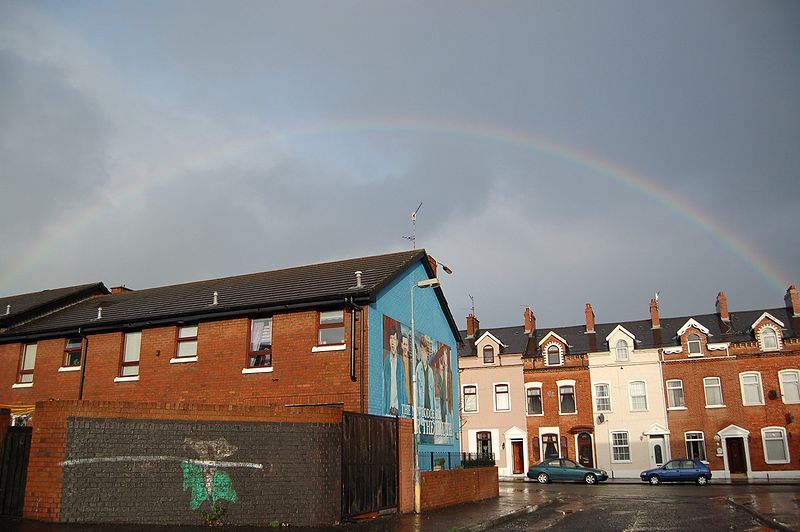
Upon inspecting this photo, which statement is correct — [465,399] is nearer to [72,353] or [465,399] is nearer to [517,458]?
[517,458]

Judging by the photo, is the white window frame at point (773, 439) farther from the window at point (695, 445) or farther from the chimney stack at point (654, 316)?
the chimney stack at point (654, 316)

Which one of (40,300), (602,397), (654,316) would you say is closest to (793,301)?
(654,316)

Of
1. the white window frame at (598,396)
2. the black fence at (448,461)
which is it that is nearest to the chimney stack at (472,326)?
the white window frame at (598,396)

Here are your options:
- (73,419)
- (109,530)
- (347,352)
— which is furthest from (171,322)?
(109,530)

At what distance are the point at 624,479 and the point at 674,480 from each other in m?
6.77

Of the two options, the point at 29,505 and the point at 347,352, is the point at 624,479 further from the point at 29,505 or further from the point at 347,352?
the point at 29,505

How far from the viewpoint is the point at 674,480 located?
35594 mm

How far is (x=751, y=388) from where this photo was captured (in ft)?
136

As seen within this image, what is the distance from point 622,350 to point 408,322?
24.4 meters

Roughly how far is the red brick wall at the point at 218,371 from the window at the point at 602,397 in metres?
27.9

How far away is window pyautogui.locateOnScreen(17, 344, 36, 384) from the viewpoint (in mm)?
28578

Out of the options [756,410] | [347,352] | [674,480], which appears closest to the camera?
[347,352]

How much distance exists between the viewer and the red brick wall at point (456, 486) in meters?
19.2

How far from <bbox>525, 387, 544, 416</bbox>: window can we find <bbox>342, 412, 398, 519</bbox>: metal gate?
29.9m
